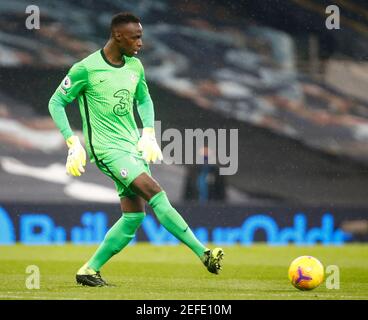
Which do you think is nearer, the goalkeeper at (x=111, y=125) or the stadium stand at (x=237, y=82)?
the goalkeeper at (x=111, y=125)

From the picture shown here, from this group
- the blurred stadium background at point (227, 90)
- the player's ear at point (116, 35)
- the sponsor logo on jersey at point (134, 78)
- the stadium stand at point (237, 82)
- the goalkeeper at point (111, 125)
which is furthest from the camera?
the stadium stand at point (237, 82)

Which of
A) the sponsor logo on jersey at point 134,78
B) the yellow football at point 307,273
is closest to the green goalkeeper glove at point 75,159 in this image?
the sponsor logo on jersey at point 134,78

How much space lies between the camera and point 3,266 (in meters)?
10.7

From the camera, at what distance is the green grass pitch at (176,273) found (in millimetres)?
8188

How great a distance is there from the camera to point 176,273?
1016cm

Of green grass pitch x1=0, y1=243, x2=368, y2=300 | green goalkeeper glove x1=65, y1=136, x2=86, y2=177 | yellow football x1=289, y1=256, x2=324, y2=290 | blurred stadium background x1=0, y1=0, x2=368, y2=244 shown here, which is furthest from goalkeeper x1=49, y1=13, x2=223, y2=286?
blurred stadium background x1=0, y1=0, x2=368, y2=244

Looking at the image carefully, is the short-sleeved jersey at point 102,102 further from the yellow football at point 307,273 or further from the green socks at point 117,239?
the yellow football at point 307,273

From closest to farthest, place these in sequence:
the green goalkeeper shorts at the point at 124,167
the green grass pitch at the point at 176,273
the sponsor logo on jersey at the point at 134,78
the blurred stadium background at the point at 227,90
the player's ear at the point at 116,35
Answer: the green grass pitch at the point at 176,273, the green goalkeeper shorts at the point at 124,167, the player's ear at the point at 116,35, the sponsor logo on jersey at the point at 134,78, the blurred stadium background at the point at 227,90

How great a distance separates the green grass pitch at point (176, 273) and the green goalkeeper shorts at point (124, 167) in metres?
0.79

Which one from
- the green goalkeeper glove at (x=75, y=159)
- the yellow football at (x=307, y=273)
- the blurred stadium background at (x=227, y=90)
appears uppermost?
the blurred stadium background at (x=227, y=90)

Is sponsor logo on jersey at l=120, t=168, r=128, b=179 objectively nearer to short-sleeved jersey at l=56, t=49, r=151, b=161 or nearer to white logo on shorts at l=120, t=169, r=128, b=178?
white logo on shorts at l=120, t=169, r=128, b=178
